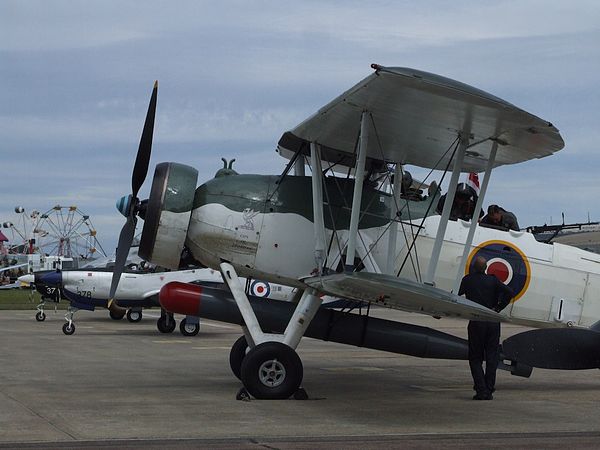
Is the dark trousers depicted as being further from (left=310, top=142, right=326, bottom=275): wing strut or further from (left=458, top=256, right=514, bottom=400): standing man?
(left=310, top=142, right=326, bottom=275): wing strut

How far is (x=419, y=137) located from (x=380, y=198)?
1062mm

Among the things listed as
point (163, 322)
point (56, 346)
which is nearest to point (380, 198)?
point (56, 346)

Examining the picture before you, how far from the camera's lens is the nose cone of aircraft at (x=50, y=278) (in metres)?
26.4

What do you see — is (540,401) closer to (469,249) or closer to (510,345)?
(510,345)

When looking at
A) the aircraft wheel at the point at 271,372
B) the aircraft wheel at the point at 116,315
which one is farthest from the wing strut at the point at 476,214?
the aircraft wheel at the point at 116,315

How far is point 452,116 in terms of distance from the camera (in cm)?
980

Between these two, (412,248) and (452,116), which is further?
(412,248)

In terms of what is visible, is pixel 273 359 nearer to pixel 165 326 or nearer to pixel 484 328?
pixel 484 328

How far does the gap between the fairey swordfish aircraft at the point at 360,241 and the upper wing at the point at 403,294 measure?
0.03 meters

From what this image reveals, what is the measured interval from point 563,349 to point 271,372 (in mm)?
3290

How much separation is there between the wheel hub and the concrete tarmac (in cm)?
24

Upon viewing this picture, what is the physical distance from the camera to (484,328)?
11.0 m

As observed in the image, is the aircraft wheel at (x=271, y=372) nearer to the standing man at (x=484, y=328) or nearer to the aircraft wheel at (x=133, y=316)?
the standing man at (x=484, y=328)

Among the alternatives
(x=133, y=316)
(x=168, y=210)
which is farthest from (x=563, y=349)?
(x=133, y=316)
